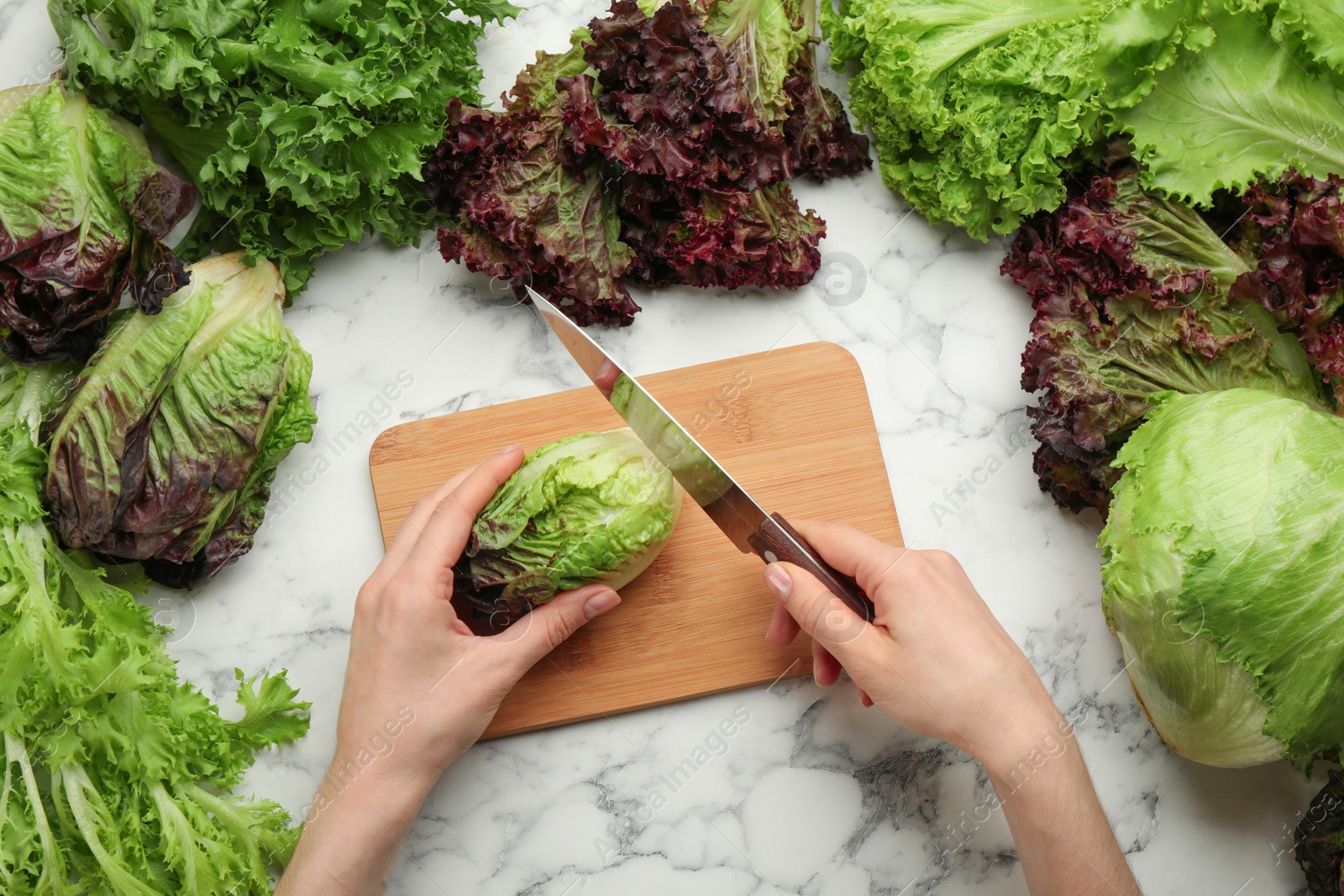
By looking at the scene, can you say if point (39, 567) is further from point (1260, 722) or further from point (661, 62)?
point (1260, 722)

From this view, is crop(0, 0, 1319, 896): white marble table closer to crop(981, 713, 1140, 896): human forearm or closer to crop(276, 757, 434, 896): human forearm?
crop(276, 757, 434, 896): human forearm

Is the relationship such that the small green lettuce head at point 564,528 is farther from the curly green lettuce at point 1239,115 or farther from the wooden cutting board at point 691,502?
the curly green lettuce at point 1239,115

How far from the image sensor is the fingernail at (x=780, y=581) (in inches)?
91.0

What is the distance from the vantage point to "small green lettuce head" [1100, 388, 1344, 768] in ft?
7.08

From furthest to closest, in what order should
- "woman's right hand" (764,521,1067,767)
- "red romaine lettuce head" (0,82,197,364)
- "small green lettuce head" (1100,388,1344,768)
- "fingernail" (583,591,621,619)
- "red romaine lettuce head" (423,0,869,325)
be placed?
1. "red romaine lettuce head" (423,0,869,325)
2. "fingernail" (583,591,621,619)
3. "red romaine lettuce head" (0,82,197,364)
4. "woman's right hand" (764,521,1067,767)
5. "small green lettuce head" (1100,388,1344,768)

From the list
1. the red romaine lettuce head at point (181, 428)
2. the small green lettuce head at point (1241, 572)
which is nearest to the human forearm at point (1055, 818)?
the small green lettuce head at point (1241, 572)

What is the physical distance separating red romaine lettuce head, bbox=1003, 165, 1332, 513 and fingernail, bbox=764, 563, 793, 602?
879 millimetres

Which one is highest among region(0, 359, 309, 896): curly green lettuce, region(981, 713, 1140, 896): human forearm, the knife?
the knife

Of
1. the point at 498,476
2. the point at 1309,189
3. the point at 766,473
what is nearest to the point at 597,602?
the point at 498,476

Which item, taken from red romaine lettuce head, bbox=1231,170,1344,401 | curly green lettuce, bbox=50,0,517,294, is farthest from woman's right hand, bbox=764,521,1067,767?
curly green lettuce, bbox=50,0,517,294

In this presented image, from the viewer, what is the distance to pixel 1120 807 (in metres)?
2.77

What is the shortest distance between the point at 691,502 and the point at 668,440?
41 cm

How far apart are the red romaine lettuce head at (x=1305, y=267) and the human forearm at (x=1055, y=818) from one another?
3.80 ft

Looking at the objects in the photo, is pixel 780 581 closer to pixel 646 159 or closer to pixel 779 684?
pixel 779 684
